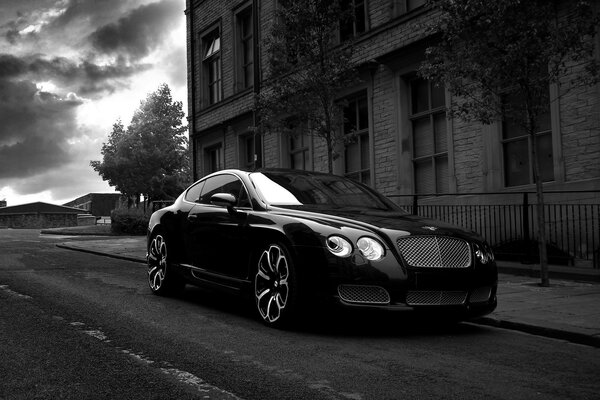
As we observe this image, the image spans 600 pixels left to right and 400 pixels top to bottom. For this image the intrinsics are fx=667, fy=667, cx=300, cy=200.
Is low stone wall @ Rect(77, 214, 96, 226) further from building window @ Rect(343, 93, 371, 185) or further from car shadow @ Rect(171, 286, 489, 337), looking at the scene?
car shadow @ Rect(171, 286, 489, 337)

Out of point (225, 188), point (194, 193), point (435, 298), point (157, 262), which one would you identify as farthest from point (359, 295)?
point (157, 262)

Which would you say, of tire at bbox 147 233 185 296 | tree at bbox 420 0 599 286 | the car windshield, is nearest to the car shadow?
tire at bbox 147 233 185 296

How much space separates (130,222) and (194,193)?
68.4 feet

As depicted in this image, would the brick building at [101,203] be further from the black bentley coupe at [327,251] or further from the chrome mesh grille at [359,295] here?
the chrome mesh grille at [359,295]

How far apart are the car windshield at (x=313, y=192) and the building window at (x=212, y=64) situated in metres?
18.9

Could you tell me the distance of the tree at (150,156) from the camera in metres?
51.1

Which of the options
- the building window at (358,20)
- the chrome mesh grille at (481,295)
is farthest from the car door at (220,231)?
the building window at (358,20)

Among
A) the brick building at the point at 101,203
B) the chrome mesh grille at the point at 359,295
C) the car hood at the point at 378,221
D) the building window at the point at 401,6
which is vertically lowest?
the chrome mesh grille at the point at 359,295

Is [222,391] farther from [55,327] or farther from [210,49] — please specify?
[210,49]

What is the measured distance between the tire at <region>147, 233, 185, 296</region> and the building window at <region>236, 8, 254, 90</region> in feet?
51.4

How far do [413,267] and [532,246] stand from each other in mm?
7328

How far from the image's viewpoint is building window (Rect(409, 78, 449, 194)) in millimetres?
15359

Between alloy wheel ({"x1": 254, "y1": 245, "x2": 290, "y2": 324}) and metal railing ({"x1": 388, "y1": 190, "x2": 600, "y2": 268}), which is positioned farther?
metal railing ({"x1": 388, "y1": 190, "x2": 600, "y2": 268})

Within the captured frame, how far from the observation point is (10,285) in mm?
9484
